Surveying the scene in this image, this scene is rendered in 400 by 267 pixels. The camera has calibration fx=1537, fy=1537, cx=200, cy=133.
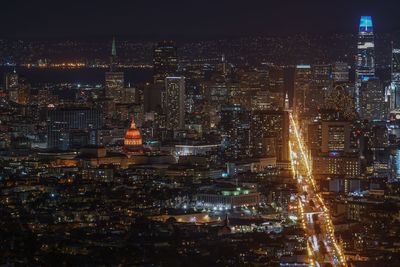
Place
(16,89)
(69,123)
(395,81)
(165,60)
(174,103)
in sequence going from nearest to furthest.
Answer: (69,123) < (174,103) < (395,81) < (16,89) < (165,60)

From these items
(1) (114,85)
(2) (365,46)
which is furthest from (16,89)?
(2) (365,46)

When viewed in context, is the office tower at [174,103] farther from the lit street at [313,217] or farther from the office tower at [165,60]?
the lit street at [313,217]

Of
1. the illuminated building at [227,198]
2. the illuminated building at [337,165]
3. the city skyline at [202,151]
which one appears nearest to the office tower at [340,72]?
the city skyline at [202,151]

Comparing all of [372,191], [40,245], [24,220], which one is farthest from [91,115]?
[40,245]

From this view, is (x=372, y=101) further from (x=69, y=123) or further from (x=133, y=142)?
(x=133, y=142)

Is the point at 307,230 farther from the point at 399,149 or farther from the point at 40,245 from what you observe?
the point at 399,149

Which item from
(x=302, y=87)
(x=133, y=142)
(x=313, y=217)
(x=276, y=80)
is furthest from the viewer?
(x=276, y=80)
